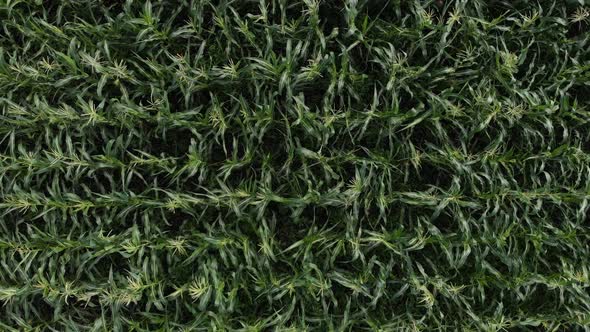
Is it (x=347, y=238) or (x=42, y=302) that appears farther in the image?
(x=42, y=302)

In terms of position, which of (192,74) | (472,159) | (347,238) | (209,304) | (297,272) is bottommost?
(209,304)

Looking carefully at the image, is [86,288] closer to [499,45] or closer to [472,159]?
[472,159]

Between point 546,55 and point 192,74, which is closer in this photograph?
point 192,74

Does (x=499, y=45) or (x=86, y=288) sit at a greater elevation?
(x=499, y=45)

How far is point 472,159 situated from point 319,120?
638 mm

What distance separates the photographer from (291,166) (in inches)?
78.7

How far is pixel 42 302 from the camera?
80.8 inches

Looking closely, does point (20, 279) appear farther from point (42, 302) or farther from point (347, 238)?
point (347, 238)

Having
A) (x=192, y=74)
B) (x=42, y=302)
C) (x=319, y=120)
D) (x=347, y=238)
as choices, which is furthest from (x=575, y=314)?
(x=42, y=302)

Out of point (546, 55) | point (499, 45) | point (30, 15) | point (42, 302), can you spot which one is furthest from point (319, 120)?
point (42, 302)

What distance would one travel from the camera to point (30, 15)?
6.53 ft

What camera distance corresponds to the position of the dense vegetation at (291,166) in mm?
1909

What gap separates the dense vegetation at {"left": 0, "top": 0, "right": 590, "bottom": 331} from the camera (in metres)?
1.91

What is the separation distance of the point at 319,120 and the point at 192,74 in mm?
529
